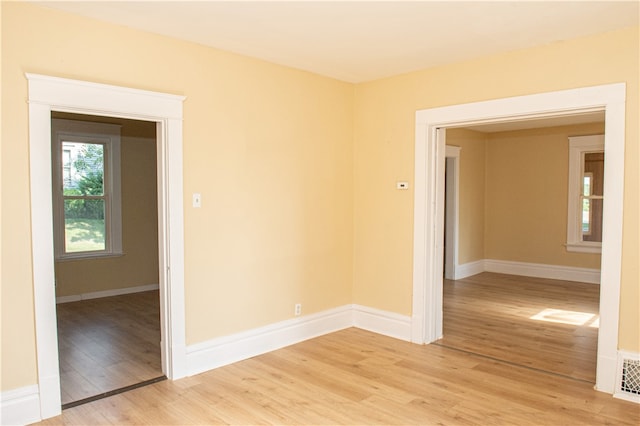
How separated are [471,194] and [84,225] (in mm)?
6126

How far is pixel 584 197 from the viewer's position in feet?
25.4

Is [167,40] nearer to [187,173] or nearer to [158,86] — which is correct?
[158,86]

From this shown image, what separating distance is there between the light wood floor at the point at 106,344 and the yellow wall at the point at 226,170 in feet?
1.89

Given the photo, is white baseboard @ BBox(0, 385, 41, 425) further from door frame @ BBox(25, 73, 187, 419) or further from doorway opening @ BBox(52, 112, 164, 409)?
doorway opening @ BBox(52, 112, 164, 409)

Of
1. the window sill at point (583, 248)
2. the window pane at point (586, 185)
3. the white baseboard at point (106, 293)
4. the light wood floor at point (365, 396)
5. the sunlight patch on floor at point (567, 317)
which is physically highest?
the window pane at point (586, 185)

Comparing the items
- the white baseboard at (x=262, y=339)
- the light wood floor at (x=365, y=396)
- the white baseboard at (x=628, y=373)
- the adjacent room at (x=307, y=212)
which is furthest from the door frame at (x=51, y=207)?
the white baseboard at (x=628, y=373)

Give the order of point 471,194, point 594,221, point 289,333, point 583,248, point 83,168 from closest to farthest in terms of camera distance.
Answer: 1. point 289,333
2. point 83,168
3. point 583,248
4. point 594,221
5. point 471,194

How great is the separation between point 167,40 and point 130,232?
4015 mm

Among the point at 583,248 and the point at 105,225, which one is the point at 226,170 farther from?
the point at 583,248

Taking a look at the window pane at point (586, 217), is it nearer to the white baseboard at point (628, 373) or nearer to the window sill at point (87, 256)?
the white baseboard at point (628, 373)

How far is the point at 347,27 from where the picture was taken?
329 centimetres

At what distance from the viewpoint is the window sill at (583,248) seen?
24.6ft

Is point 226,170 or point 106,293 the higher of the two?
point 226,170

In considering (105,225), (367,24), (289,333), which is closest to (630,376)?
(289,333)
